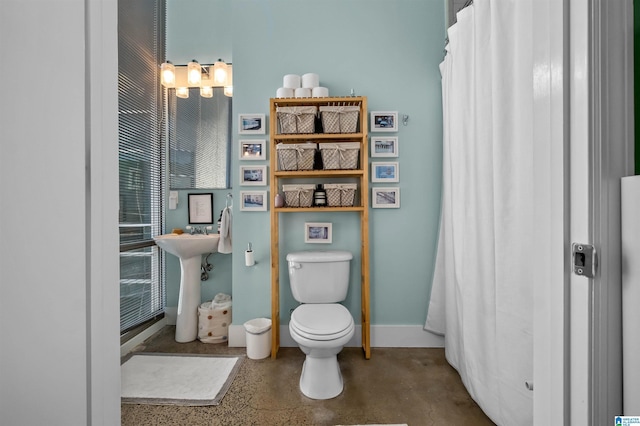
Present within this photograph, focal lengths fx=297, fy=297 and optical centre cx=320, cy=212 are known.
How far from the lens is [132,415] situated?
1.55 meters

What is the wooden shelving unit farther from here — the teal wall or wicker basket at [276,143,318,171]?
the teal wall

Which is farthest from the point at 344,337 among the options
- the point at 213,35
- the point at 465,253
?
the point at 213,35

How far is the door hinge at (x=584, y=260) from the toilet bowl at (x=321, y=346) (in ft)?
4.09

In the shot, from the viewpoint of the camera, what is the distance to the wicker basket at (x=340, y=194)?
7.04 feet

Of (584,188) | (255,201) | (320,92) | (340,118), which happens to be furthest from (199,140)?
(584,188)

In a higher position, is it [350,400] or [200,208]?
[200,208]

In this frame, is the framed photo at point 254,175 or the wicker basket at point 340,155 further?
the framed photo at point 254,175

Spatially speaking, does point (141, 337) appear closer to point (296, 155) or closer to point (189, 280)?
point (189, 280)

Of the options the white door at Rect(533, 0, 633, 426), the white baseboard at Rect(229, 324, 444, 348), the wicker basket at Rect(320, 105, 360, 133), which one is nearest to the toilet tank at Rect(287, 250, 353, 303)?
the white baseboard at Rect(229, 324, 444, 348)

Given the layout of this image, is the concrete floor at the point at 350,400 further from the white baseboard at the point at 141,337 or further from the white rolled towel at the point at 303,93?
the white rolled towel at the point at 303,93

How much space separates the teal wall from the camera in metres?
2.28

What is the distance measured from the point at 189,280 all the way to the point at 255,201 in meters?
0.88

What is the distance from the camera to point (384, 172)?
2.28 m

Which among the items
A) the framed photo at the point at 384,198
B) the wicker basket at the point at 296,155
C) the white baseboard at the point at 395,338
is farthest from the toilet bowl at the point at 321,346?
the wicker basket at the point at 296,155
